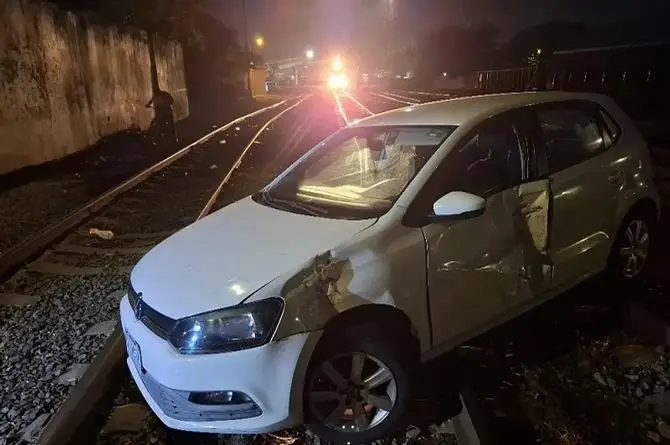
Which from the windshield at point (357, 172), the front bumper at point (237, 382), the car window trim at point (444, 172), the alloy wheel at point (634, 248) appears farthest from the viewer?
the alloy wheel at point (634, 248)

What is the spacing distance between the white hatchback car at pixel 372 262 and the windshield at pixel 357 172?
15 millimetres

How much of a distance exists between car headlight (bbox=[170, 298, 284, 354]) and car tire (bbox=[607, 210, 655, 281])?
9.73ft

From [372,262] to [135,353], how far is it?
54.3 inches

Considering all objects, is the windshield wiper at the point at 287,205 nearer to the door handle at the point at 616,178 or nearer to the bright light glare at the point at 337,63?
the door handle at the point at 616,178

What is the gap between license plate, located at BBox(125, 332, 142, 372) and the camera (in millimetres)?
3287

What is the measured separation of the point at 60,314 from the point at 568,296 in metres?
4.15

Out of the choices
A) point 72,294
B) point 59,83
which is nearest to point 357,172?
point 72,294

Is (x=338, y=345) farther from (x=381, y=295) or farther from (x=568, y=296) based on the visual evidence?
(x=568, y=296)

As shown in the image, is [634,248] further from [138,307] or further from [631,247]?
[138,307]

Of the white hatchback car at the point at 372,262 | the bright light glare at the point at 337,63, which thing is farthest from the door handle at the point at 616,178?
the bright light glare at the point at 337,63

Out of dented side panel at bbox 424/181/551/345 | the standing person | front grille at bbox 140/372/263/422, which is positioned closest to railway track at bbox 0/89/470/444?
front grille at bbox 140/372/263/422

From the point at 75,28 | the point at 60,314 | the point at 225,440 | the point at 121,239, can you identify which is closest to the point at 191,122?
the point at 75,28

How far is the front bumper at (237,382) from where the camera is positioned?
2887mm

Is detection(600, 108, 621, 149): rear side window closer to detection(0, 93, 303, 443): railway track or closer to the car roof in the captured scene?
the car roof
